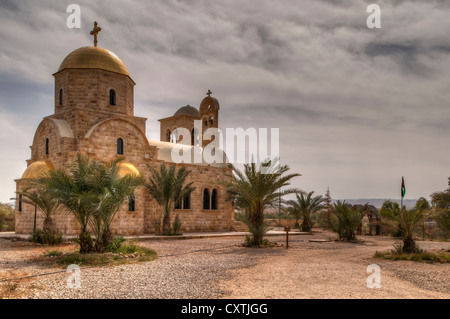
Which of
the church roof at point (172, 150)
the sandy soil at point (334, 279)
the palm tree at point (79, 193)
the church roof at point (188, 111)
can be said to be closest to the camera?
the sandy soil at point (334, 279)

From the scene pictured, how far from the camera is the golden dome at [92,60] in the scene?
19.9 m

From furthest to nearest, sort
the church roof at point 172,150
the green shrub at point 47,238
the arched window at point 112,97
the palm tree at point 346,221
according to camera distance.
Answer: the church roof at point 172,150
the arched window at point 112,97
the palm tree at point 346,221
the green shrub at point 47,238

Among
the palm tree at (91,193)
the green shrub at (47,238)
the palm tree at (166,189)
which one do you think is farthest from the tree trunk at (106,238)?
the palm tree at (166,189)

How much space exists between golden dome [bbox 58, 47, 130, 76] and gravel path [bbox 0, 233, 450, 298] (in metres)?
11.4

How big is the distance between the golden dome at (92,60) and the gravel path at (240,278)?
11.4 meters

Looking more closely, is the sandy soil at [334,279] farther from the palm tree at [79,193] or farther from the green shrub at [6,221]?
the green shrub at [6,221]

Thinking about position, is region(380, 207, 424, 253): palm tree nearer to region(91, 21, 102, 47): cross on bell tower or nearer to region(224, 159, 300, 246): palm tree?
region(224, 159, 300, 246): palm tree

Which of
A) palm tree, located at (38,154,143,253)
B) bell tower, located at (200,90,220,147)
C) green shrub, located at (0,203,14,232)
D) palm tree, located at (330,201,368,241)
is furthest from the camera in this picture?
bell tower, located at (200,90,220,147)

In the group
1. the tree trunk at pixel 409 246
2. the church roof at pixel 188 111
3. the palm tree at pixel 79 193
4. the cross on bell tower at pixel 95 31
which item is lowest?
the tree trunk at pixel 409 246

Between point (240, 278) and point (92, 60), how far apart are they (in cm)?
1597

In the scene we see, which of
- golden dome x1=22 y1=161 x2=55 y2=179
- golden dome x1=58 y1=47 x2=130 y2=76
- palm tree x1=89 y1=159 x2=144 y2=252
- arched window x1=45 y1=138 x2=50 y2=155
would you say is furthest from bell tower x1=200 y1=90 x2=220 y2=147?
palm tree x1=89 y1=159 x2=144 y2=252

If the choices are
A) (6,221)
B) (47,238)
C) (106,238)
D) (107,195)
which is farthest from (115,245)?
(6,221)

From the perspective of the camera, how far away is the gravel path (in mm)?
6441

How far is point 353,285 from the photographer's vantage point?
7.05 metres
